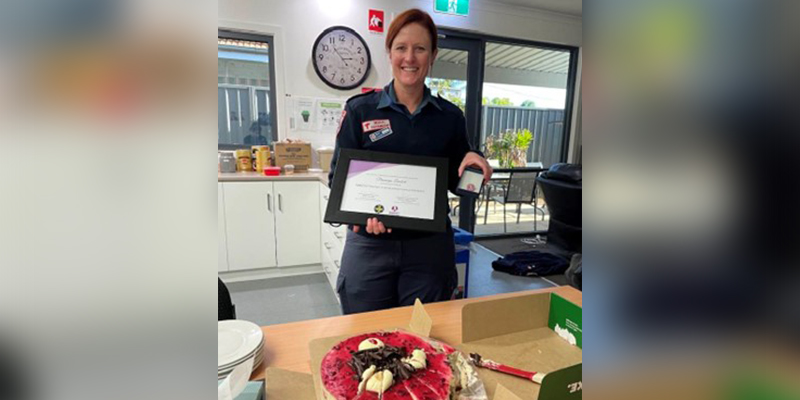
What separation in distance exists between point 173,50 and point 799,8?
0.67 ft

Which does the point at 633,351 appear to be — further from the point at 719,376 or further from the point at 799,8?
the point at 799,8

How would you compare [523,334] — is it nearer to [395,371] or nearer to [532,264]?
[395,371]

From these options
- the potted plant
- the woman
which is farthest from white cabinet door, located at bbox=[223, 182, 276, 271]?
the potted plant

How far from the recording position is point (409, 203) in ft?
3.97

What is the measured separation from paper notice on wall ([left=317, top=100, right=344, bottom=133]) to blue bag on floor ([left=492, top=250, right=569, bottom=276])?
6.59ft

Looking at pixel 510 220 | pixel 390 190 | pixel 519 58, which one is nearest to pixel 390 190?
pixel 390 190

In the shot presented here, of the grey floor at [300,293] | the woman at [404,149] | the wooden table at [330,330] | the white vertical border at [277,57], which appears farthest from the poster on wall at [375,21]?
the wooden table at [330,330]

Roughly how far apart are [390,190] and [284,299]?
6.63ft

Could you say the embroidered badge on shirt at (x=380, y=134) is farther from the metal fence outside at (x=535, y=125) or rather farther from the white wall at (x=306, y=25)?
the metal fence outside at (x=535, y=125)

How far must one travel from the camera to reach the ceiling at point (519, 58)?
4.30 m

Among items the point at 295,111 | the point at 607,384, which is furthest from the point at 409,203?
the point at 295,111

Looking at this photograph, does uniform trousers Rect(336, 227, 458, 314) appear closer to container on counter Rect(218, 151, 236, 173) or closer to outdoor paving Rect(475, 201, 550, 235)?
container on counter Rect(218, 151, 236, 173)

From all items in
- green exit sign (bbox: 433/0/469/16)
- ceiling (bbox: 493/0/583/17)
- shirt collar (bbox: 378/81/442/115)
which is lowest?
shirt collar (bbox: 378/81/442/115)

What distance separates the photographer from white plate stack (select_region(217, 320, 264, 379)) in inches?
27.9
